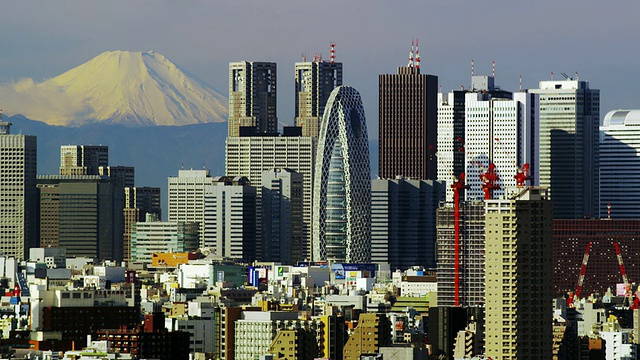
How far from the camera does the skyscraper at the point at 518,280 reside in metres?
114

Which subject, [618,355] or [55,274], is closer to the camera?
[618,355]

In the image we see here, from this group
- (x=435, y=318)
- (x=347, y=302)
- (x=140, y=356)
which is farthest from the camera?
(x=347, y=302)

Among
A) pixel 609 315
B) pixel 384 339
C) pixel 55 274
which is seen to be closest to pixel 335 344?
pixel 384 339

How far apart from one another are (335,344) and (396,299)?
55088 mm

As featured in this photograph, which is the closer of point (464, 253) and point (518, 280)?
point (518, 280)

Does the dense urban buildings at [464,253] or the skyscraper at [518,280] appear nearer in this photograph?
the skyscraper at [518,280]

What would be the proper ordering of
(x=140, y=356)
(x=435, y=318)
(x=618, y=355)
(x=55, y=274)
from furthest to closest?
(x=55, y=274)
(x=435, y=318)
(x=618, y=355)
(x=140, y=356)

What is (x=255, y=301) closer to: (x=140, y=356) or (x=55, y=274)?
(x=55, y=274)

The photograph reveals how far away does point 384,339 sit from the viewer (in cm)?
12200

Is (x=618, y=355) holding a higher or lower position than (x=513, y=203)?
lower

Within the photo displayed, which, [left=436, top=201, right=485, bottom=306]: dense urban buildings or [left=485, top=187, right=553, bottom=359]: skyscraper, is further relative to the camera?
[left=436, top=201, right=485, bottom=306]: dense urban buildings

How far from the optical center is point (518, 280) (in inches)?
4503

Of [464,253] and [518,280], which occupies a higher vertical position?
[464,253]

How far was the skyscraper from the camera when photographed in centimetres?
11369
